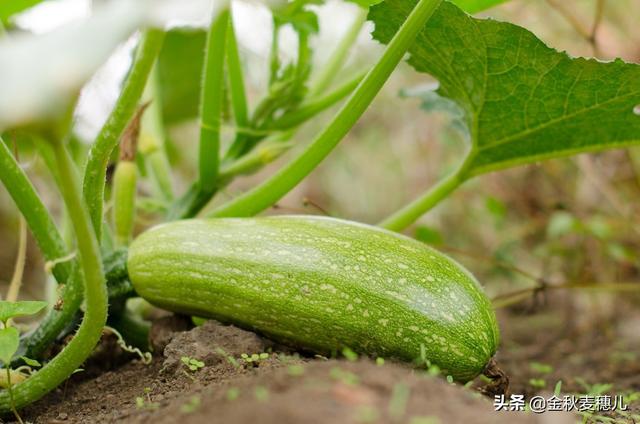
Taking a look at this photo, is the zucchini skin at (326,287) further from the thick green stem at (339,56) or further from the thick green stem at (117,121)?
the thick green stem at (339,56)

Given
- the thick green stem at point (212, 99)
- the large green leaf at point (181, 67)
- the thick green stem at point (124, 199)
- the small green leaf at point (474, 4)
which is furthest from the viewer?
the large green leaf at point (181, 67)

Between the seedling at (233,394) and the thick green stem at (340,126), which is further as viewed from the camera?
the thick green stem at (340,126)

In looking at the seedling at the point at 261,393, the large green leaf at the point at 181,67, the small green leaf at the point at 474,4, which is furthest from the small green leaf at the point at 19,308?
the large green leaf at the point at 181,67

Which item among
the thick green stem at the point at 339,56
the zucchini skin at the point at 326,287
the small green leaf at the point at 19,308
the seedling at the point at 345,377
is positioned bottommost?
the small green leaf at the point at 19,308

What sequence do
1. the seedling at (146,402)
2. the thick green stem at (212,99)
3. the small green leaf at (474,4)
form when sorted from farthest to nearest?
the small green leaf at (474,4)
the thick green stem at (212,99)
the seedling at (146,402)

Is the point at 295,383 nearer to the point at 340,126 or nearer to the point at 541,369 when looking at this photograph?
the point at 340,126
